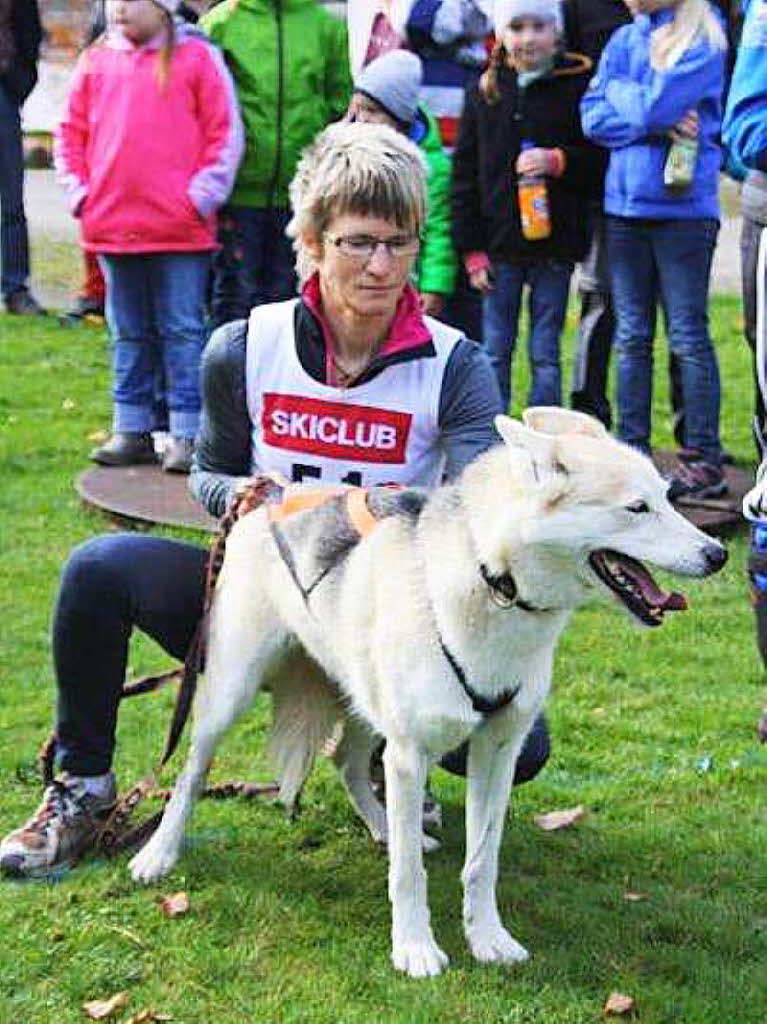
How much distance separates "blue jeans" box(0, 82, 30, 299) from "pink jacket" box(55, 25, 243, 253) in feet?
11.0

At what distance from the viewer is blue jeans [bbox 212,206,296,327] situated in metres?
8.15

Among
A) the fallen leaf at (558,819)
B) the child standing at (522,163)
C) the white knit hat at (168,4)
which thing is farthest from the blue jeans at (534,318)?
the fallen leaf at (558,819)

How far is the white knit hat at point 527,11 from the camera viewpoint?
729 cm

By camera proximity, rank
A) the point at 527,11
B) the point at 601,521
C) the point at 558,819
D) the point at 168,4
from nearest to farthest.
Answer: the point at 601,521
the point at 558,819
the point at 527,11
the point at 168,4

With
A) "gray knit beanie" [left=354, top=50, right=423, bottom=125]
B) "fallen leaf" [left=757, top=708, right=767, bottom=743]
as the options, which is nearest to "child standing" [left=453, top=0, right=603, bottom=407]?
"gray knit beanie" [left=354, top=50, right=423, bottom=125]

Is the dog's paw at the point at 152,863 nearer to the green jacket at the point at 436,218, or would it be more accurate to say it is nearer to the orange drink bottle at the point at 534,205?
the orange drink bottle at the point at 534,205

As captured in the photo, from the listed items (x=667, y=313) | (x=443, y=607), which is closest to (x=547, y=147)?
(x=667, y=313)

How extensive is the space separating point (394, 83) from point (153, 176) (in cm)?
108

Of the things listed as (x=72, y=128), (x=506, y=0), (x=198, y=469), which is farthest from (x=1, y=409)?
(x=198, y=469)

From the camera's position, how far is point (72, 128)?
7.82m

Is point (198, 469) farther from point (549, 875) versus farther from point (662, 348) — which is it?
point (662, 348)

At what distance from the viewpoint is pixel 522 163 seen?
7.40 meters

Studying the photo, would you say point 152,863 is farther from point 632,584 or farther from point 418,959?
point 632,584

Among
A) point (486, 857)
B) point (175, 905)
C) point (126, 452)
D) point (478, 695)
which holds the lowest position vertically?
point (126, 452)
